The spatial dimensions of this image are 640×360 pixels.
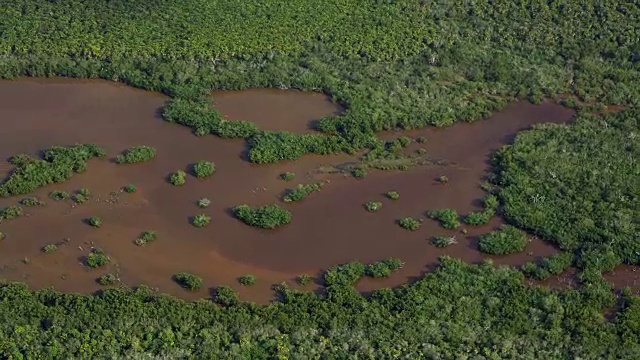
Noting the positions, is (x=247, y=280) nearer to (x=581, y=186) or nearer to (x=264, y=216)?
(x=264, y=216)

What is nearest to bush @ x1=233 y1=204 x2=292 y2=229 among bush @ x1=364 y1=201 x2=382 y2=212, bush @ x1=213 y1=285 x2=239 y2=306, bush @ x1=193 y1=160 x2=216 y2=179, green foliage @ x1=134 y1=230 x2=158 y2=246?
→ bush @ x1=193 y1=160 x2=216 y2=179

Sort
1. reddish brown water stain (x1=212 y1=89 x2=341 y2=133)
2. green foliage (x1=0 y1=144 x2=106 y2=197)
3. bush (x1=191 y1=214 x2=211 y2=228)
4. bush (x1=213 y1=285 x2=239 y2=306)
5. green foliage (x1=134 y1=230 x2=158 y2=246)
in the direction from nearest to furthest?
bush (x1=213 y1=285 x2=239 y2=306), green foliage (x1=134 y1=230 x2=158 y2=246), bush (x1=191 y1=214 x2=211 y2=228), green foliage (x1=0 y1=144 x2=106 y2=197), reddish brown water stain (x1=212 y1=89 x2=341 y2=133)

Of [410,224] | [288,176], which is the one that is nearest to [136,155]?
[288,176]

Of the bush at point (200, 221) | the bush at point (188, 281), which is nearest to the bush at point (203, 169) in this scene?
the bush at point (200, 221)

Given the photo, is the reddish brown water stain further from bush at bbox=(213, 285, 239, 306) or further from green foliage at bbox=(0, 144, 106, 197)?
bush at bbox=(213, 285, 239, 306)

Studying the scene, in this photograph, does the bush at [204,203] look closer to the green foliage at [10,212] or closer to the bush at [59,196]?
the bush at [59,196]

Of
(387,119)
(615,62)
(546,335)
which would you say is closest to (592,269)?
(546,335)
